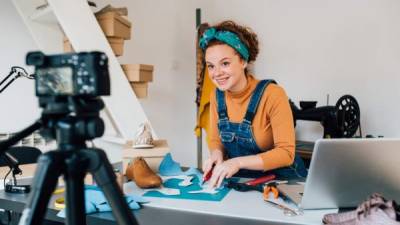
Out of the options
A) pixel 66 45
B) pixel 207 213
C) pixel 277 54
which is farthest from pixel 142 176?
pixel 277 54

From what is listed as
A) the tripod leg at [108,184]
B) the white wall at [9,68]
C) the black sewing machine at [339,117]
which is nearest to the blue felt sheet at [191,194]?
the tripod leg at [108,184]

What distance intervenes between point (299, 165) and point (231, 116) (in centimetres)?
37

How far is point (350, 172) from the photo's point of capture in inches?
34.9

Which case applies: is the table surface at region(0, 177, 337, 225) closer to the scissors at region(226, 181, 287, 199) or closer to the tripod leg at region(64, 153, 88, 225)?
the scissors at region(226, 181, 287, 199)

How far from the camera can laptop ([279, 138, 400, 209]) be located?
2.79 feet

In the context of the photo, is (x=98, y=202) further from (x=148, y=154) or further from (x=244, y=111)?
(x=244, y=111)

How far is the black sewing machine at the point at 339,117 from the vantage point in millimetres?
2146

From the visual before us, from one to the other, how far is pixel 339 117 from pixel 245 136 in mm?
951

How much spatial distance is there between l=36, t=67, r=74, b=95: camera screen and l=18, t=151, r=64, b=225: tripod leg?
0.36ft

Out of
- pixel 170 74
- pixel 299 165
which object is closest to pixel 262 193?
pixel 299 165

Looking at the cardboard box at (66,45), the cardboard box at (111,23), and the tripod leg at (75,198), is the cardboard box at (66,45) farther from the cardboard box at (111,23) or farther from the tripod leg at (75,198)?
the tripod leg at (75,198)

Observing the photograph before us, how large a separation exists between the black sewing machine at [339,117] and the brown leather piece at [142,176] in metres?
1.35

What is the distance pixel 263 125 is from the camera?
147 centimetres

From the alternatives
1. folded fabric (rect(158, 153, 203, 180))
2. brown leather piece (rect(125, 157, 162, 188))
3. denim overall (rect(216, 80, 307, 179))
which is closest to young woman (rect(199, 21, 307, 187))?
denim overall (rect(216, 80, 307, 179))
